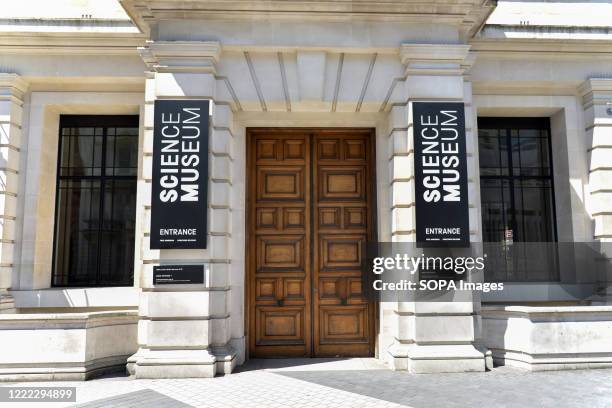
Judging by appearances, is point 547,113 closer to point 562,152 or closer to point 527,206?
point 562,152

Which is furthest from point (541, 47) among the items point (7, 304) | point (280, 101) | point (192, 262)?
point (7, 304)

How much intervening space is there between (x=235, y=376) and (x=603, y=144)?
366 inches

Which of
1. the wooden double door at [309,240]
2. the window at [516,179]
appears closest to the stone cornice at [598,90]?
the window at [516,179]

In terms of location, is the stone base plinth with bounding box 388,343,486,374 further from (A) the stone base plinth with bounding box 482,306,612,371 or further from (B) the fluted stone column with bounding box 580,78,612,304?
(B) the fluted stone column with bounding box 580,78,612,304

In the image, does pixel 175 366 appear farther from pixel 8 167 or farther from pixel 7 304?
pixel 8 167

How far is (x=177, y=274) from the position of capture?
25.7ft

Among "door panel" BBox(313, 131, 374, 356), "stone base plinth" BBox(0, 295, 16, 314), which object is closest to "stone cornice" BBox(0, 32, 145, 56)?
"door panel" BBox(313, 131, 374, 356)

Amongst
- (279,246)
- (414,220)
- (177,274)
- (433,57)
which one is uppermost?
(433,57)

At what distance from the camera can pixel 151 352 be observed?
7.70 meters

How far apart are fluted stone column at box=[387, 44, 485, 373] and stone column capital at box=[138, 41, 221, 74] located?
3620mm

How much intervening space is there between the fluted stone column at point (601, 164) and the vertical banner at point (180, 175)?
851cm

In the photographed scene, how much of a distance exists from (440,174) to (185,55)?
5245 millimetres

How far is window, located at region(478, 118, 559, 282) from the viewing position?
10.3 metres

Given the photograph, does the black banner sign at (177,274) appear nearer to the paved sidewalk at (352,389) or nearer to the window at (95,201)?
the paved sidewalk at (352,389)
